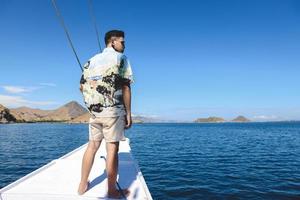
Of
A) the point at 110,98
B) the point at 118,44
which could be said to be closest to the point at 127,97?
the point at 110,98

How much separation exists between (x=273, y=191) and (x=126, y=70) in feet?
43.9

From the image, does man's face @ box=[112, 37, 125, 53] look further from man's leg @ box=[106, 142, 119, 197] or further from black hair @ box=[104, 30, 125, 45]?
man's leg @ box=[106, 142, 119, 197]

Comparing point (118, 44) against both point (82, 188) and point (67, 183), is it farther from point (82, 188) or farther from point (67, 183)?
point (67, 183)

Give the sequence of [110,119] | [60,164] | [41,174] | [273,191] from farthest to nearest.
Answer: [273,191] < [60,164] < [41,174] < [110,119]

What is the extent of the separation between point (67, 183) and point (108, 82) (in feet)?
8.07

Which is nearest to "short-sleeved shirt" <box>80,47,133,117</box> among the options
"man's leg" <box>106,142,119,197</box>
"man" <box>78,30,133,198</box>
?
"man" <box>78,30,133,198</box>

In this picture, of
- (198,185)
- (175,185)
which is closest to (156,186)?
(175,185)

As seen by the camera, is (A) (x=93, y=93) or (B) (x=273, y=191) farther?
(B) (x=273, y=191)

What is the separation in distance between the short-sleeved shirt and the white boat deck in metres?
1.54

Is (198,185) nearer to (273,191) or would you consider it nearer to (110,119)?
(273,191)

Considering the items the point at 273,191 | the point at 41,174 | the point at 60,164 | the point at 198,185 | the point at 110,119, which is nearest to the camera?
the point at 110,119

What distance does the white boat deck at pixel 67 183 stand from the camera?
5227 mm

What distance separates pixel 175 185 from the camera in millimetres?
16156

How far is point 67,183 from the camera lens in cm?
608
